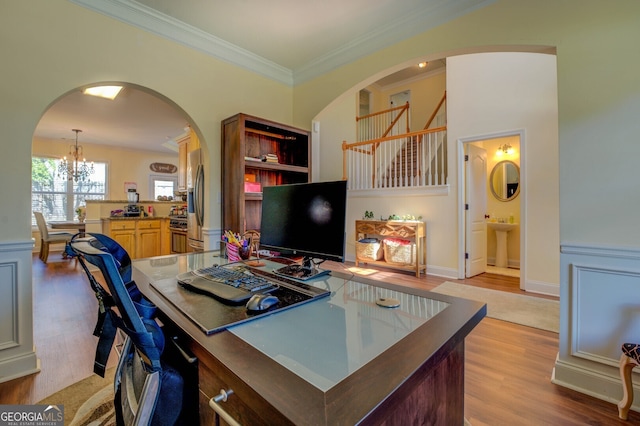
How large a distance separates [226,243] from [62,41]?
76.4 inches

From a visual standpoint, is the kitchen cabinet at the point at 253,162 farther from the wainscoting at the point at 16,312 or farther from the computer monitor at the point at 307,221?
the wainscoting at the point at 16,312

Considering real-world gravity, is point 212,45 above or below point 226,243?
above

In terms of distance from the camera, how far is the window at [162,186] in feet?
26.4

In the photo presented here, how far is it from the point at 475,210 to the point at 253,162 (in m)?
3.59

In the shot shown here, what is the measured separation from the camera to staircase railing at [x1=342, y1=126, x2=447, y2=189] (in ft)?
15.7

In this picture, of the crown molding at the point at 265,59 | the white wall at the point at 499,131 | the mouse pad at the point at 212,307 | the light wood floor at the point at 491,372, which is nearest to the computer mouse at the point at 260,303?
the mouse pad at the point at 212,307

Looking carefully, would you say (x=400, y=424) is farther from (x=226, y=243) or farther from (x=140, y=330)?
(x=226, y=243)

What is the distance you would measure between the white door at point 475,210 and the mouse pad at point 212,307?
13.1 ft

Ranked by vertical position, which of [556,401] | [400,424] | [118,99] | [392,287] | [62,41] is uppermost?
[118,99]

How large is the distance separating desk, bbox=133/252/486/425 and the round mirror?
5142 mm

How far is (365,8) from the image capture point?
2.34 m

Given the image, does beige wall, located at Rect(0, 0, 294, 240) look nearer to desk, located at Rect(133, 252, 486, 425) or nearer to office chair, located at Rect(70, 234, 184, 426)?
office chair, located at Rect(70, 234, 184, 426)

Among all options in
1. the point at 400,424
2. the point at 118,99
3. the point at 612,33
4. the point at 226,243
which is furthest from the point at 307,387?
the point at 118,99

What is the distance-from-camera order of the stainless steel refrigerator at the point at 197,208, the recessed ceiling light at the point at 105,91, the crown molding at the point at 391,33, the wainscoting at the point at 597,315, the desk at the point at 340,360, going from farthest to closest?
the recessed ceiling light at the point at 105,91 → the stainless steel refrigerator at the point at 197,208 → the crown molding at the point at 391,33 → the wainscoting at the point at 597,315 → the desk at the point at 340,360
